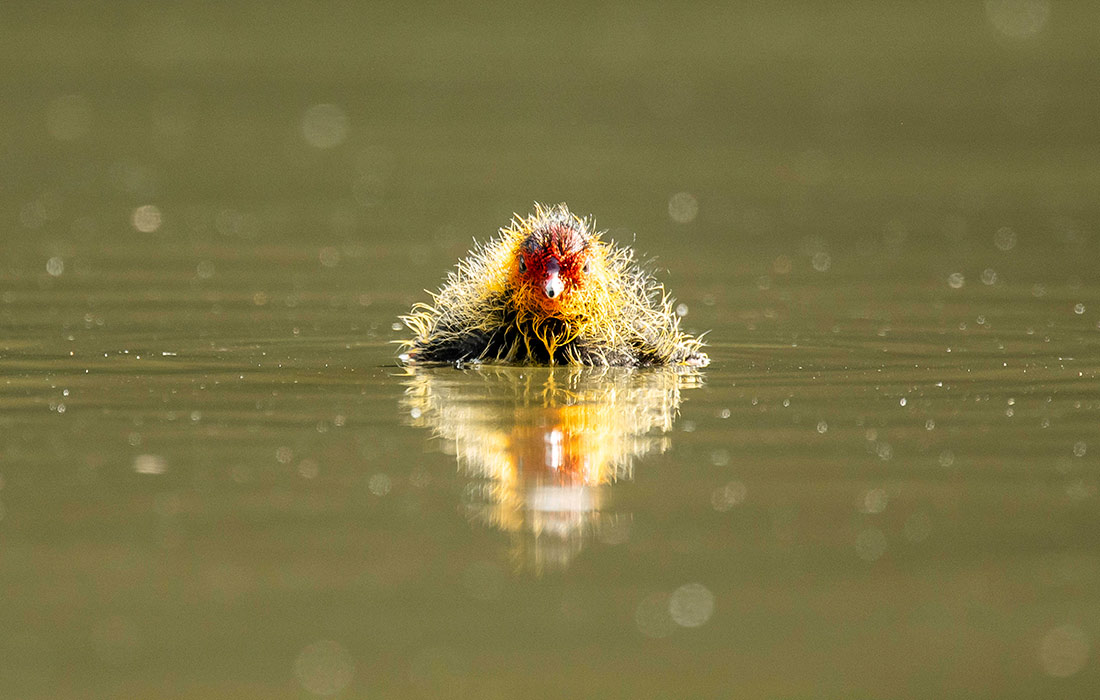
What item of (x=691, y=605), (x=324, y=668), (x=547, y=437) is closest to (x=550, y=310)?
(x=547, y=437)

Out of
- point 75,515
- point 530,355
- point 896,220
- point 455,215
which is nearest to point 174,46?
point 455,215

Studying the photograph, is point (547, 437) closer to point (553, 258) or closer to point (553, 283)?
point (553, 283)

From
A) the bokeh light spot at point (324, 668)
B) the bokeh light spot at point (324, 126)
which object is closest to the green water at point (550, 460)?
the bokeh light spot at point (324, 668)

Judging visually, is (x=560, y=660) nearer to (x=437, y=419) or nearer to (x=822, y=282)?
(x=437, y=419)

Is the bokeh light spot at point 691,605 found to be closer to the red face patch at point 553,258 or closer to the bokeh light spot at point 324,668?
the bokeh light spot at point 324,668

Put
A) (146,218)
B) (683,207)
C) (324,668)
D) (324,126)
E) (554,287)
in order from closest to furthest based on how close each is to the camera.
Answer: (324,668) → (554,287) → (146,218) → (683,207) → (324,126)

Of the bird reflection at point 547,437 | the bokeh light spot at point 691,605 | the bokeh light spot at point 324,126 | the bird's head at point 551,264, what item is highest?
the bokeh light spot at point 324,126
